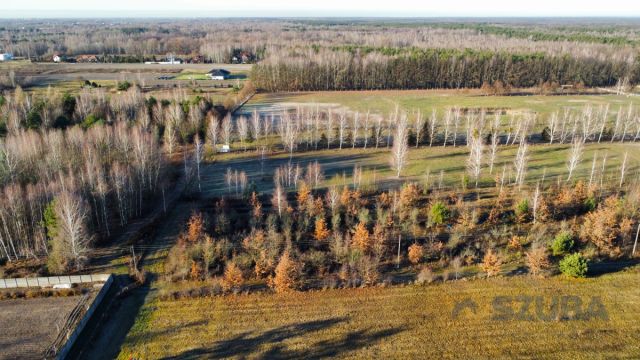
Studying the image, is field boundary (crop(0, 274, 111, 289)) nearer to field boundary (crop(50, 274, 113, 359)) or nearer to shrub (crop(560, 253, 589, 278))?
field boundary (crop(50, 274, 113, 359))

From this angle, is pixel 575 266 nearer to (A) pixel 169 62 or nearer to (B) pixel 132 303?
(B) pixel 132 303

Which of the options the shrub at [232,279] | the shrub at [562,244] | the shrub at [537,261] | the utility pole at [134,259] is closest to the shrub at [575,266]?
the shrub at [537,261]

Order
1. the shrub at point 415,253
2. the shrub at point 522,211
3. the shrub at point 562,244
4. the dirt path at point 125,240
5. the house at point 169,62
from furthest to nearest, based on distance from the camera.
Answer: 1. the house at point 169,62
2. the shrub at point 522,211
3. the shrub at point 562,244
4. the dirt path at point 125,240
5. the shrub at point 415,253

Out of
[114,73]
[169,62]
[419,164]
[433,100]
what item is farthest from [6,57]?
[419,164]

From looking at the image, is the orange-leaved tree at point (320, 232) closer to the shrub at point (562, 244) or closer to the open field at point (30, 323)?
the open field at point (30, 323)

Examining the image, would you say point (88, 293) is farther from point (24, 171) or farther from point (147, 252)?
point (24, 171)

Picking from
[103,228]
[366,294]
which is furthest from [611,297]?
[103,228]

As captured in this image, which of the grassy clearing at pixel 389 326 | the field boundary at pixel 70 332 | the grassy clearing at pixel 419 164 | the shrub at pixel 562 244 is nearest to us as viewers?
the field boundary at pixel 70 332
